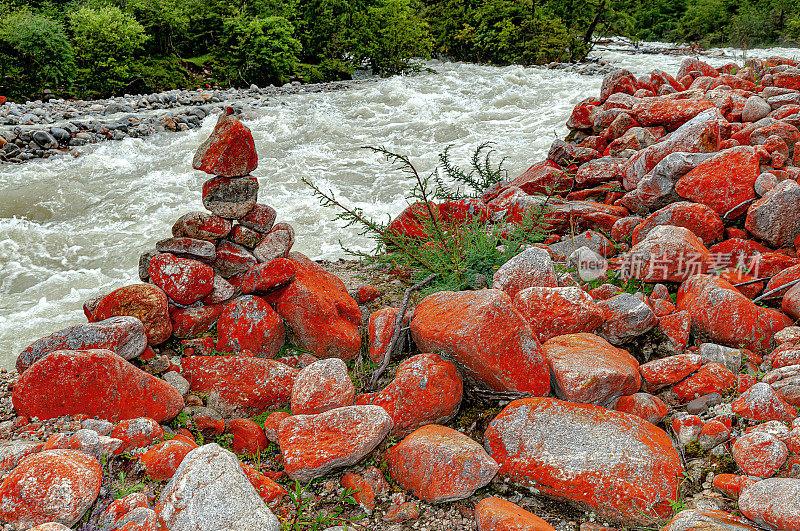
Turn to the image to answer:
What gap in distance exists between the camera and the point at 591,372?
96.7 inches

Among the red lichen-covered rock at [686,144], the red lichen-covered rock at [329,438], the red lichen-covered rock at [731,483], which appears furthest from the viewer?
the red lichen-covered rock at [686,144]

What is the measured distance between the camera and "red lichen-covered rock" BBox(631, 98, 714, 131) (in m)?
5.70

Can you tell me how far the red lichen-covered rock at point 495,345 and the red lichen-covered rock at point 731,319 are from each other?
1185mm

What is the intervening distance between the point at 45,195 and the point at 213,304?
7.09 m

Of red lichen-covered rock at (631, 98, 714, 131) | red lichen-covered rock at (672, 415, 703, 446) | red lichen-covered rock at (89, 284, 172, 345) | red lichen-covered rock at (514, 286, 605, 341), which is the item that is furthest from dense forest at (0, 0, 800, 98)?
red lichen-covered rock at (672, 415, 703, 446)

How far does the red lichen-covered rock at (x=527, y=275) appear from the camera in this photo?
3266 millimetres

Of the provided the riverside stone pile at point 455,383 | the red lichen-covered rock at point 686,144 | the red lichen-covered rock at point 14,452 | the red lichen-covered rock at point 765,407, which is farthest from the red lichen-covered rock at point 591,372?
the red lichen-covered rock at point 686,144

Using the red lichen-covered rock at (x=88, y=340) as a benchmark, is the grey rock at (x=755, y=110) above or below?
above

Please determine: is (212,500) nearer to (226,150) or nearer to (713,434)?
(713,434)

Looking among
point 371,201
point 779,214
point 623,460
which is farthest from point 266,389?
point 371,201

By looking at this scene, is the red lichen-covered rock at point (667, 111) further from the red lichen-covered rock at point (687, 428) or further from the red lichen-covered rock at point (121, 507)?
the red lichen-covered rock at point (121, 507)

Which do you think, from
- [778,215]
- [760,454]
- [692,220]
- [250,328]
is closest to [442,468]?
[760,454]

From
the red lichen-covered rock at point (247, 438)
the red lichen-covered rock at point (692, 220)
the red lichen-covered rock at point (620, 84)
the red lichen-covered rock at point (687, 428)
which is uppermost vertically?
the red lichen-covered rock at point (620, 84)

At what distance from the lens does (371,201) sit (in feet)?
25.8
